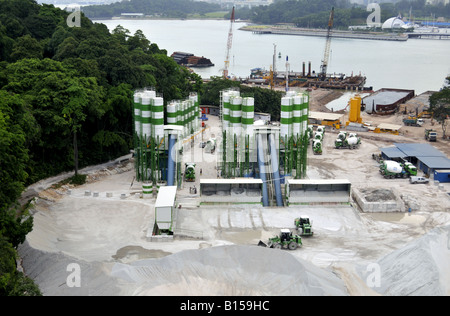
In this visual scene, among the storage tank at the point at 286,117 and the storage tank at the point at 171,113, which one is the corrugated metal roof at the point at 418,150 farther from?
the storage tank at the point at 171,113

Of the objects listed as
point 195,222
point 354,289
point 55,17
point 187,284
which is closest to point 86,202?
point 195,222

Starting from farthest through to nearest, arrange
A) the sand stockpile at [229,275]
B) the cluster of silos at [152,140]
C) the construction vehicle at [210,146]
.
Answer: the construction vehicle at [210,146] → the cluster of silos at [152,140] → the sand stockpile at [229,275]

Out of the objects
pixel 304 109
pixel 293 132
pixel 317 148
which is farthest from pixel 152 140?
pixel 317 148

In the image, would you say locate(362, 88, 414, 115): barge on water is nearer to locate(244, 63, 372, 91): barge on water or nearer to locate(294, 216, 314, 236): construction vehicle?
locate(244, 63, 372, 91): barge on water

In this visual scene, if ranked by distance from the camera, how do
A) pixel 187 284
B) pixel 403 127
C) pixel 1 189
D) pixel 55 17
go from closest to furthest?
pixel 187 284
pixel 1 189
pixel 403 127
pixel 55 17

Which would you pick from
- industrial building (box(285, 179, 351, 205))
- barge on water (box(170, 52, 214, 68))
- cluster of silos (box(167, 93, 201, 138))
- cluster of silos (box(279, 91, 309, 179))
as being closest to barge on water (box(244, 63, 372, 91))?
barge on water (box(170, 52, 214, 68))

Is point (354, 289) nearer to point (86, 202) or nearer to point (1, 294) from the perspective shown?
point (1, 294)

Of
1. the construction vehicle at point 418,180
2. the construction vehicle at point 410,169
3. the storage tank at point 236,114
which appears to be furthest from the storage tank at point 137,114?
the construction vehicle at point 410,169
